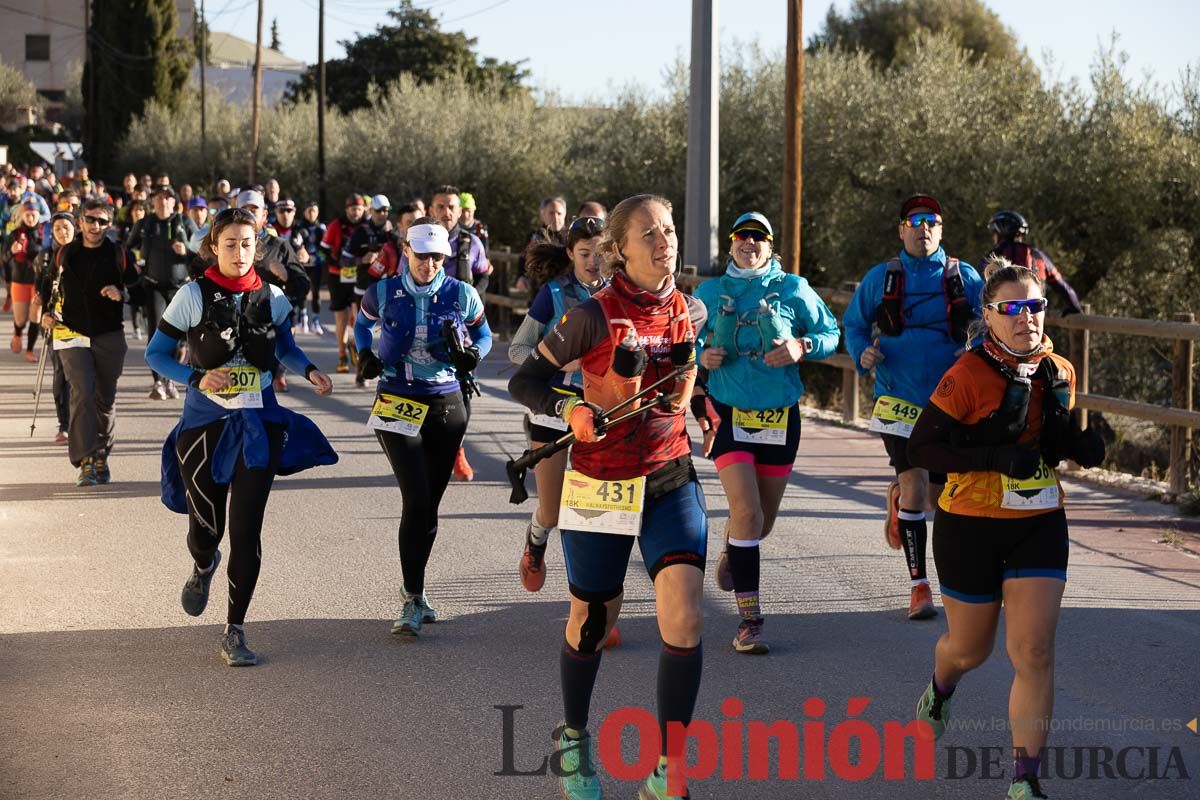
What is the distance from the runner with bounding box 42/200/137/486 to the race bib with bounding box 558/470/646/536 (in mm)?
7242

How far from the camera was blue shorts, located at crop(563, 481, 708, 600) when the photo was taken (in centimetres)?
484

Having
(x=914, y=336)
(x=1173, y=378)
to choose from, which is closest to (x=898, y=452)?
(x=914, y=336)

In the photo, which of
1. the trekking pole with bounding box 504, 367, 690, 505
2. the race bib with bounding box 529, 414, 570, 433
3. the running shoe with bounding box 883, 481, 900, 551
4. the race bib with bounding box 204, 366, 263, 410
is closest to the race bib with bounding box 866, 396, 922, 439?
the running shoe with bounding box 883, 481, 900, 551

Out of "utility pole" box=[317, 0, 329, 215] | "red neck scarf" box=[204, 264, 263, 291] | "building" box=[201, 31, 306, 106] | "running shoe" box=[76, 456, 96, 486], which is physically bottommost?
"running shoe" box=[76, 456, 96, 486]

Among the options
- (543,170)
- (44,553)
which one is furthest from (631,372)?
(543,170)

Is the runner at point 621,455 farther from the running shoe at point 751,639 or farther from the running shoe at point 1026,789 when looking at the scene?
the running shoe at point 751,639

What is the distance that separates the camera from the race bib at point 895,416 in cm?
754

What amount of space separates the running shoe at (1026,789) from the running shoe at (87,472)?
8.28 m

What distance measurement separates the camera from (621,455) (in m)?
4.90

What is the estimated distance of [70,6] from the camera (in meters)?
99.8

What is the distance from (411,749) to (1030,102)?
17872 mm

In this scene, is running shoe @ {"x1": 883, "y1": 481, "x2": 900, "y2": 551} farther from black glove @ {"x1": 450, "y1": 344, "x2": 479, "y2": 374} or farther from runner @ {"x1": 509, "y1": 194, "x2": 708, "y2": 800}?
runner @ {"x1": 509, "y1": 194, "x2": 708, "y2": 800}

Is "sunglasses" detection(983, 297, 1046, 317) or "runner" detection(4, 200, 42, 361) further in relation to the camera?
"runner" detection(4, 200, 42, 361)

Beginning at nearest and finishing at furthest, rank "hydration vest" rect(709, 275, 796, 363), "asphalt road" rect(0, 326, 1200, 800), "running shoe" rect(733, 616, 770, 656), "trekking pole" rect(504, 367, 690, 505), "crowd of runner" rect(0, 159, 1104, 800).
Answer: "trekking pole" rect(504, 367, 690, 505) → "crowd of runner" rect(0, 159, 1104, 800) → "asphalt road" rect(0, 326, 1200, 800) → "running shoe" rect(733, 616, 770, 656) → "hydration vest" rect(709, 275, 796, 363)
